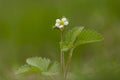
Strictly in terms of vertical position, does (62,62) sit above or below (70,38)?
below

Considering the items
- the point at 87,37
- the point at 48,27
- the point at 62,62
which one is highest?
the point at 48,27

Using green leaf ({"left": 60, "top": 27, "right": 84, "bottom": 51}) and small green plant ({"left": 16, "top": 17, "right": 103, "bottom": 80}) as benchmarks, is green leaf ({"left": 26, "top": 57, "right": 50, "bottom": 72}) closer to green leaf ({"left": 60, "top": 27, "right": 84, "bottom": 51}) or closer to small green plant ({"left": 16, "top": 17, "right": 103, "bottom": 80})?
small green plant ({"left": 16, "top": 17, "right": 103, "bottom": 80})

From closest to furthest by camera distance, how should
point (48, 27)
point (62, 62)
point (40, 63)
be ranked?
point (62, 62) → point (40, 63) → point (48, 27)

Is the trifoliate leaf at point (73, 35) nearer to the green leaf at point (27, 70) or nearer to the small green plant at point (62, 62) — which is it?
the small green plant at point (62, 62)

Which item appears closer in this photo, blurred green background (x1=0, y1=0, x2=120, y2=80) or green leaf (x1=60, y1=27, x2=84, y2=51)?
green leaf (x1=60, y1=27, x2=84, y2=51)

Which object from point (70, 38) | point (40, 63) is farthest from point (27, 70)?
point (70, 38)

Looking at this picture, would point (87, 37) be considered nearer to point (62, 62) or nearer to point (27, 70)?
point (62, 62)

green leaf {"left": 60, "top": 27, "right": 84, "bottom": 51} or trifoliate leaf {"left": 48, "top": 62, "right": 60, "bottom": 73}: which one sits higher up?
green leaf {"left": 60, "top": 27, "right": 84, "bottom": 51}

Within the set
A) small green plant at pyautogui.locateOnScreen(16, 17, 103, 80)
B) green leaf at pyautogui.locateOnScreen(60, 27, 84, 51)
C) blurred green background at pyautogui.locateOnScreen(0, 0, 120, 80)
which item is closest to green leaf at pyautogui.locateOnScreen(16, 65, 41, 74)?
small green plant at pyautogui.locateOnScreen(16, 17, 103, 80)

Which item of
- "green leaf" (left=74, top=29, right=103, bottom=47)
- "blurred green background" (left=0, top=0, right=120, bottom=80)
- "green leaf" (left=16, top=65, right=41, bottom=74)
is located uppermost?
"blurred green background" (left=0, top=0, right=120, bottom=80)

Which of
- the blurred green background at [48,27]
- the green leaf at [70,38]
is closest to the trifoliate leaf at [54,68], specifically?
the green leaf at [70,38]
